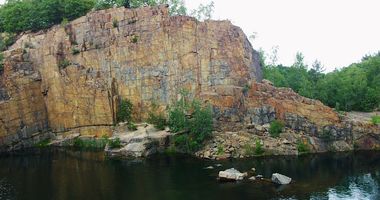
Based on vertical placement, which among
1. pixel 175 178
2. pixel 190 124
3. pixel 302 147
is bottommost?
pixel 175 178

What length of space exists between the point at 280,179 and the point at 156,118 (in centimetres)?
2826

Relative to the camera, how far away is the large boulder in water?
50353 mm

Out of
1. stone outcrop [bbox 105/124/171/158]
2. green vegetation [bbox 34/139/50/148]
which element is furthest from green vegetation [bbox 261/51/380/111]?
green vegetation [bbox 34/139/50/148]

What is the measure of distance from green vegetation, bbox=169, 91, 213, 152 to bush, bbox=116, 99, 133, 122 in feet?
32.5

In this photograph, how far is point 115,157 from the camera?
221ft

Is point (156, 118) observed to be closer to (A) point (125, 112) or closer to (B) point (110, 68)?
(A) point (125, 112)

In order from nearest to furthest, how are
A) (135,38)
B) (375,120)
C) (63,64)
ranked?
(375,120) < (135,38) < (63,64)

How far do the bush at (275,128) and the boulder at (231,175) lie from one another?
1679 centimetres

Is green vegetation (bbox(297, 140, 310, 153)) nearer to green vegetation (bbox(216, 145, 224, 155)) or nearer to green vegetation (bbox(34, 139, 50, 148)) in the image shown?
green vegetation (bbox(216, 145, 224, 155))

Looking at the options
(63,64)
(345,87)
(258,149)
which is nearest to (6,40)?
(63,64)

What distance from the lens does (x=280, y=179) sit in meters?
50.5

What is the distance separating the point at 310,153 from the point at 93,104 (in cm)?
3587

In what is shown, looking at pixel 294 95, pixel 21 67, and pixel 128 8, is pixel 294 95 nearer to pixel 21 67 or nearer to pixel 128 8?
pixel 128 8

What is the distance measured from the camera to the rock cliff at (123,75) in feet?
238
